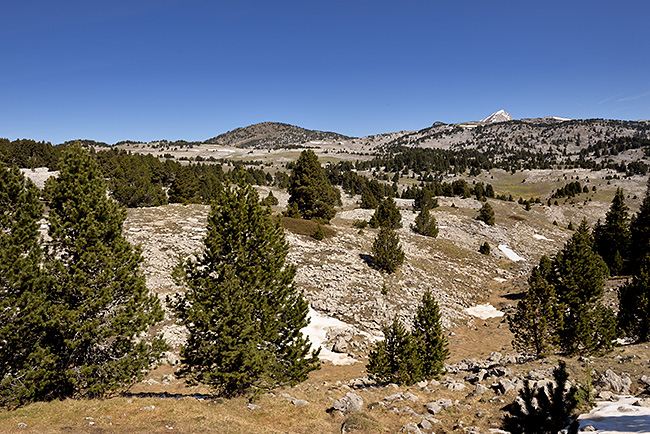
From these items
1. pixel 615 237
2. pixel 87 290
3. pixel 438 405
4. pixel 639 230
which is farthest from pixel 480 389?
pixel 615 237

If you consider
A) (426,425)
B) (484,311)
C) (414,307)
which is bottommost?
(484,311)

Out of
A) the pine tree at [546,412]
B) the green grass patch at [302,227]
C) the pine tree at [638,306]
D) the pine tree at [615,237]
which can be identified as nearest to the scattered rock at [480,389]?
the pine tree at [546,412]

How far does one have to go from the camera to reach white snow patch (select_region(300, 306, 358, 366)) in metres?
24.6

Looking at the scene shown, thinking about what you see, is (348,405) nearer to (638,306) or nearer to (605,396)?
(605,396)

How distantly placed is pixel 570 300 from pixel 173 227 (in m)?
37.1

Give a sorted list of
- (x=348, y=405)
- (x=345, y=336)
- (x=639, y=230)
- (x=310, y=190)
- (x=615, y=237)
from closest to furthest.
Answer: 1. (x=348, y=405)
2. (x=345, y=336)
3. (x=639, y=230)
4. (x=615, y=237)
5. (x=310, y=190)

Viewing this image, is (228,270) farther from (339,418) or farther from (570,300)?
(570,300)

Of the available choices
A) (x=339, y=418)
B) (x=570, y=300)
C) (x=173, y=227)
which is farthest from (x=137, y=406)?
(x=173, y=227)

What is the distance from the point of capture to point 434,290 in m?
A: 37.4

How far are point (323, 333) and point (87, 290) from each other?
1868 cm

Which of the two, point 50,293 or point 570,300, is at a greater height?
point 50,293

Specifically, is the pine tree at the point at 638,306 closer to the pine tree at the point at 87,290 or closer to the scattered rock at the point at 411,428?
the scattered rock at the point at 411,428

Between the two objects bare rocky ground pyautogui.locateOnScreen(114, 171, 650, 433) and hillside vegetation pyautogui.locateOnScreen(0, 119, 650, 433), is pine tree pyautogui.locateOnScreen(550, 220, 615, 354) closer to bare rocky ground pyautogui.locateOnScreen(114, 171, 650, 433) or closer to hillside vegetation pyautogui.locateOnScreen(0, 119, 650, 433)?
hillside vegetation pyautogui.locateOnScreen(0, 119, 650, 433)

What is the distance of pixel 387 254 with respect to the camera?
37.9m
